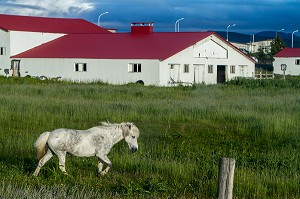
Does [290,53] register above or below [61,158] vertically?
above

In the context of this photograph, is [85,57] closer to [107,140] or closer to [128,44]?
[128,44]

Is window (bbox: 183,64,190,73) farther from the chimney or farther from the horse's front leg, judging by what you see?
the horse's front leg

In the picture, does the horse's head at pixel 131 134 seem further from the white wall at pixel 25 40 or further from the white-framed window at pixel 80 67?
the white wall at pixel 25 40

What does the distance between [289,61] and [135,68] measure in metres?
39.6

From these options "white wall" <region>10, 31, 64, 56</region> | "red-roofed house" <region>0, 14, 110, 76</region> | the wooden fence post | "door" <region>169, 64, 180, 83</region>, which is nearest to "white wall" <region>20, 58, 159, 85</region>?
"door" <region>169, 64, 180, 83</region>

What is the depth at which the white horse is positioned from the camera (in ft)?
36.0

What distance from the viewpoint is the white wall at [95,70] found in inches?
1861

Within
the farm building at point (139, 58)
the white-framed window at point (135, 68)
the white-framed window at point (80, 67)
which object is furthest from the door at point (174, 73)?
the white-framed window at point (80, 67)

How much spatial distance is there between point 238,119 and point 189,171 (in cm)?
937

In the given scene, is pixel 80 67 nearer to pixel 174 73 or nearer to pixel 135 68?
pixel 135 68

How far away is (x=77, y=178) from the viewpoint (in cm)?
1128

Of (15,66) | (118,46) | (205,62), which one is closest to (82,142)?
(118,46)

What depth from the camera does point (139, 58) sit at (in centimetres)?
4731

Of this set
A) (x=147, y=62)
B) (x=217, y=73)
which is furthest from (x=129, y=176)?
(x=217, y=73)
